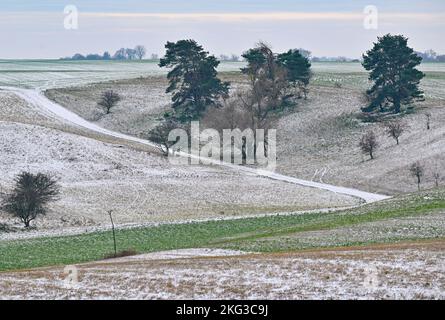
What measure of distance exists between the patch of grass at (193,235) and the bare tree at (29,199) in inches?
295

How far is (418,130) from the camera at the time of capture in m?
98.6

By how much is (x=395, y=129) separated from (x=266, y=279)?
2763 inches

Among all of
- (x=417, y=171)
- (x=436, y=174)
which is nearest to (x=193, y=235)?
(x=417, y=171)

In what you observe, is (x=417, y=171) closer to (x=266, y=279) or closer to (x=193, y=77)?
(x=193, y=77)

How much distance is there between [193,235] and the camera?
51406mm

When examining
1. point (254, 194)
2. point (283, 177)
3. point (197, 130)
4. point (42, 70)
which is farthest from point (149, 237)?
point (42, 70)

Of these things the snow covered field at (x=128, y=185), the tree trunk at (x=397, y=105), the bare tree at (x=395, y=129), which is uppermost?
the tree trunk at (x=397, y=105)

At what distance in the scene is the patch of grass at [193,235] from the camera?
142ft

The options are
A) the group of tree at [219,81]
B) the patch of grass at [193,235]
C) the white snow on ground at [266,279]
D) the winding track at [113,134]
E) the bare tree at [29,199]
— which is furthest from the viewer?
the group of tree at [219,81]

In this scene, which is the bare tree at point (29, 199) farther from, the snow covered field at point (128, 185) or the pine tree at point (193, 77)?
the pine tree at point (193, 77)

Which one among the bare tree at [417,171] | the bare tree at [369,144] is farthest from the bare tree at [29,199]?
the bare tree at [369,144]

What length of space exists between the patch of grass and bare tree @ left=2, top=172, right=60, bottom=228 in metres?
7.49

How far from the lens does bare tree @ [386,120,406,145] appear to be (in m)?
95.1

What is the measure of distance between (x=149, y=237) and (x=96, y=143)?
141 feet
